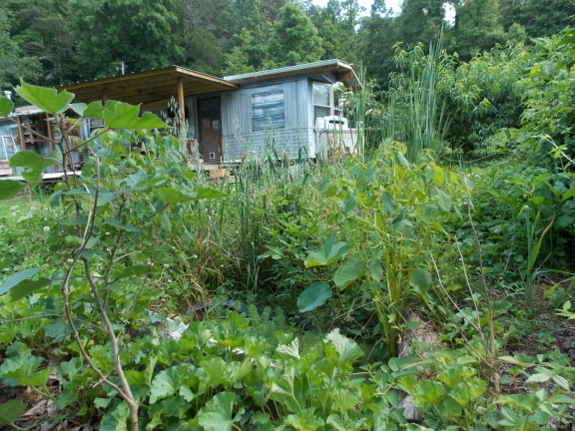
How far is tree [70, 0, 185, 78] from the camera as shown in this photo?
89.5 ft

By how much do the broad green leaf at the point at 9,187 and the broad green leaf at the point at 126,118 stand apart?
9.0 inches

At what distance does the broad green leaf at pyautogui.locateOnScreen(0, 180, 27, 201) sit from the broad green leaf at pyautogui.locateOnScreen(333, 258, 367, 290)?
2.77ft

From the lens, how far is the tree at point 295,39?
94.6ft

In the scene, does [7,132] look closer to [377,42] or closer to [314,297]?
[314,297]

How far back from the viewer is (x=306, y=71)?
417 inches

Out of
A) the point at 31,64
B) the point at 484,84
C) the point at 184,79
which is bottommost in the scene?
the point at 484,84

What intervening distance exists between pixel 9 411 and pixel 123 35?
108 ft

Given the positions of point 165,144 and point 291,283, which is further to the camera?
point 291,283

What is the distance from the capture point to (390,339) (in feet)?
4.77

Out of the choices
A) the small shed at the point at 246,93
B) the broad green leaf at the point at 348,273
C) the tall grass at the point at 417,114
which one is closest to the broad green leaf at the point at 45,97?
the broad green leaf at the point at 348,273

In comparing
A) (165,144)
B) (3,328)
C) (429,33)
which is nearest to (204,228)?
(165,144)

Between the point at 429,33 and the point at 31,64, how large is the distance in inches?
1066

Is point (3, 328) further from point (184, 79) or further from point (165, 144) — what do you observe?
point (184, 79)

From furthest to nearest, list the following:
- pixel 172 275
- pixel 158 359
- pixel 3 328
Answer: pixel 172 275, pixel 3 328, pixel 158 359
